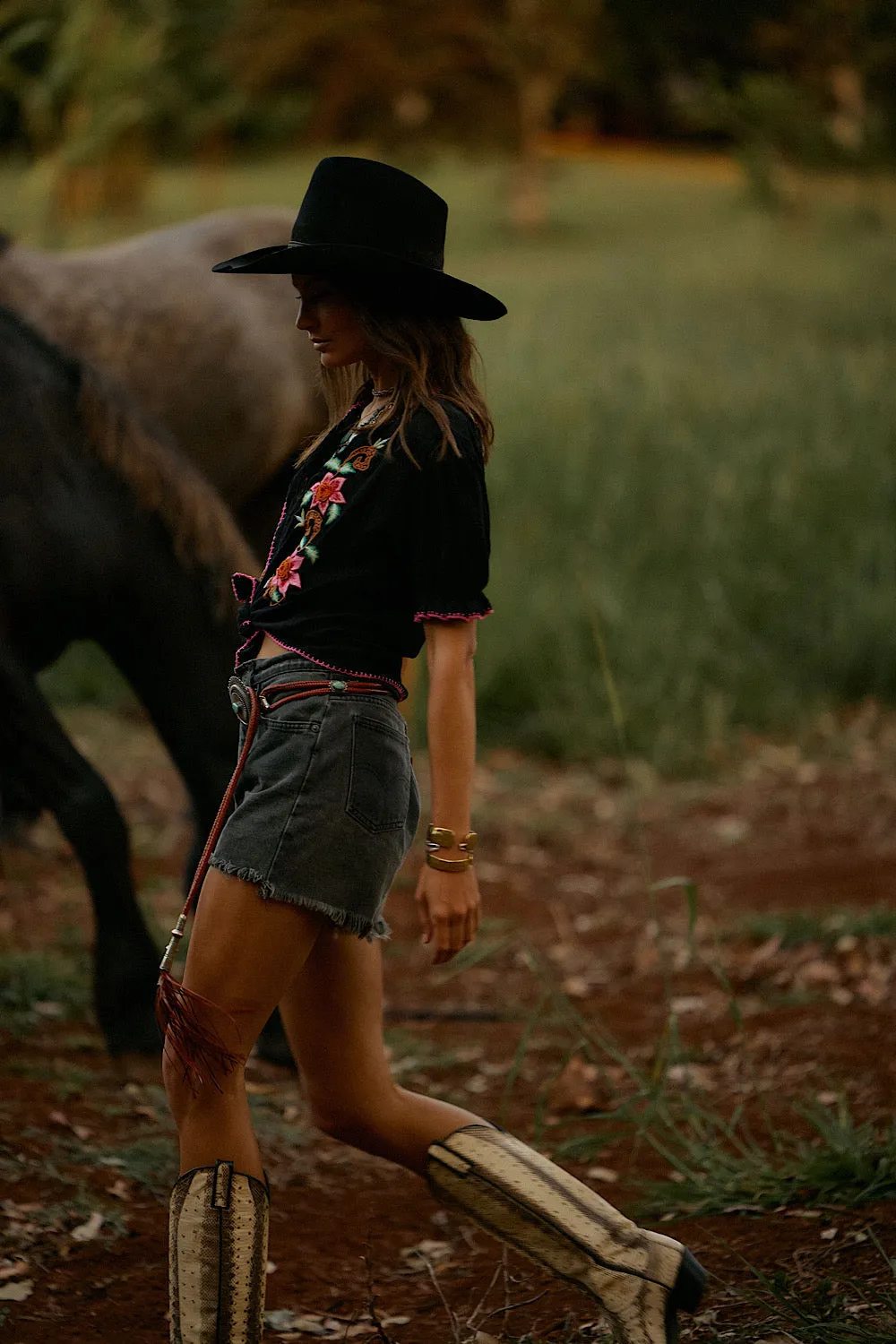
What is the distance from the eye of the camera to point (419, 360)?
170 centimetres

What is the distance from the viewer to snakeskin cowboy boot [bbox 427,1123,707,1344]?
174 cm

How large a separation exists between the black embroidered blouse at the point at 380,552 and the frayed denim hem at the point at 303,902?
0.83ft

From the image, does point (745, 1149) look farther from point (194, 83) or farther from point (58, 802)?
point (194, 83)

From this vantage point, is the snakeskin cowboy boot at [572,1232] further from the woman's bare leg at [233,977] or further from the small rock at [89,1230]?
the small rock at [89,1230]

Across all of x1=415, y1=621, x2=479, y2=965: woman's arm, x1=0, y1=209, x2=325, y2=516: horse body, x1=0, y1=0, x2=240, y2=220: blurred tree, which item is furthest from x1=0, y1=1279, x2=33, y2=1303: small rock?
x1=0, y1=0, x2=240, y2=220: blurred tree

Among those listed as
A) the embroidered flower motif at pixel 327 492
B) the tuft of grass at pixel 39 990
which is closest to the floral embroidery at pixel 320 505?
the embroidered flower motif at pixel 327 492

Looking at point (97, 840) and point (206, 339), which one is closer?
point (97, 840)

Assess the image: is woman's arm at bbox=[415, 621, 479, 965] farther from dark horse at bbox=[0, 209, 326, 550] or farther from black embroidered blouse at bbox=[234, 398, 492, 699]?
dark horse at bbox=[0, 209, 326, 550]

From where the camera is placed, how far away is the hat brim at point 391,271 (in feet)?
5.40

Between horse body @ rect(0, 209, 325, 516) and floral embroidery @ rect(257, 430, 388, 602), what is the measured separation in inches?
119

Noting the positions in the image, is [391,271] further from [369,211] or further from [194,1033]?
[194,1033]

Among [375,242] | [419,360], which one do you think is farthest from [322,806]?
[375,242]

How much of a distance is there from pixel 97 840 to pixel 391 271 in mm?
1644

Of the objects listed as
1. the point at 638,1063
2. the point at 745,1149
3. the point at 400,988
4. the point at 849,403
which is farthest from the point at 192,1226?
the point at 849,403
